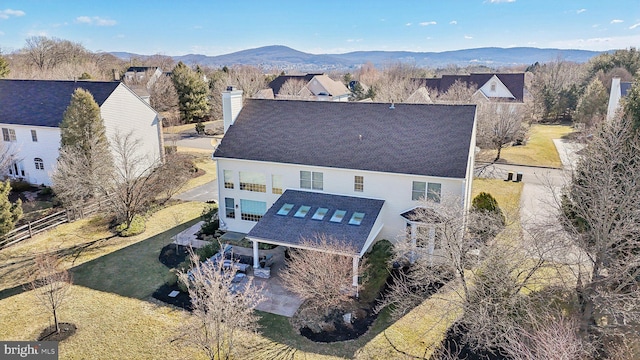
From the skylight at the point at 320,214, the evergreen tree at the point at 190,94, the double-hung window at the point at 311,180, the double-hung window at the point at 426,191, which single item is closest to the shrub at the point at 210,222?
the double-hung window at the point at 311,180

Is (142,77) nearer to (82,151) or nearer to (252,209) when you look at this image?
(82,151)

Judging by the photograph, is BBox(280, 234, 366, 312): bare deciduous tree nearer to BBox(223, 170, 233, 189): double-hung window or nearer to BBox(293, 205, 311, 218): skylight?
BBox(293, 205, 311, 218): skylight

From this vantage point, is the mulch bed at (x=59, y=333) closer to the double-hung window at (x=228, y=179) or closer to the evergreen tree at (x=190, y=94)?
the double-hung window at (x=228, y=179)

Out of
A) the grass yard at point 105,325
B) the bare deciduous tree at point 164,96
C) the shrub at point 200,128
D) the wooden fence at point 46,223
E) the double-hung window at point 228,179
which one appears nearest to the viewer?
the grass yard at point 105,325

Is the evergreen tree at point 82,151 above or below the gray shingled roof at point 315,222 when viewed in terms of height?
above

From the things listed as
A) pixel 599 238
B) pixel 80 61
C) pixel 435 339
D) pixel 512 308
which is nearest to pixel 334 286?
pixel 435 339

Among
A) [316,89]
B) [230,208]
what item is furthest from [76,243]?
[316,89]

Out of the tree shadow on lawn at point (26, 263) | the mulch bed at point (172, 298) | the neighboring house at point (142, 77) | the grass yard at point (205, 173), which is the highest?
the neighboring house at point (142, 77)
